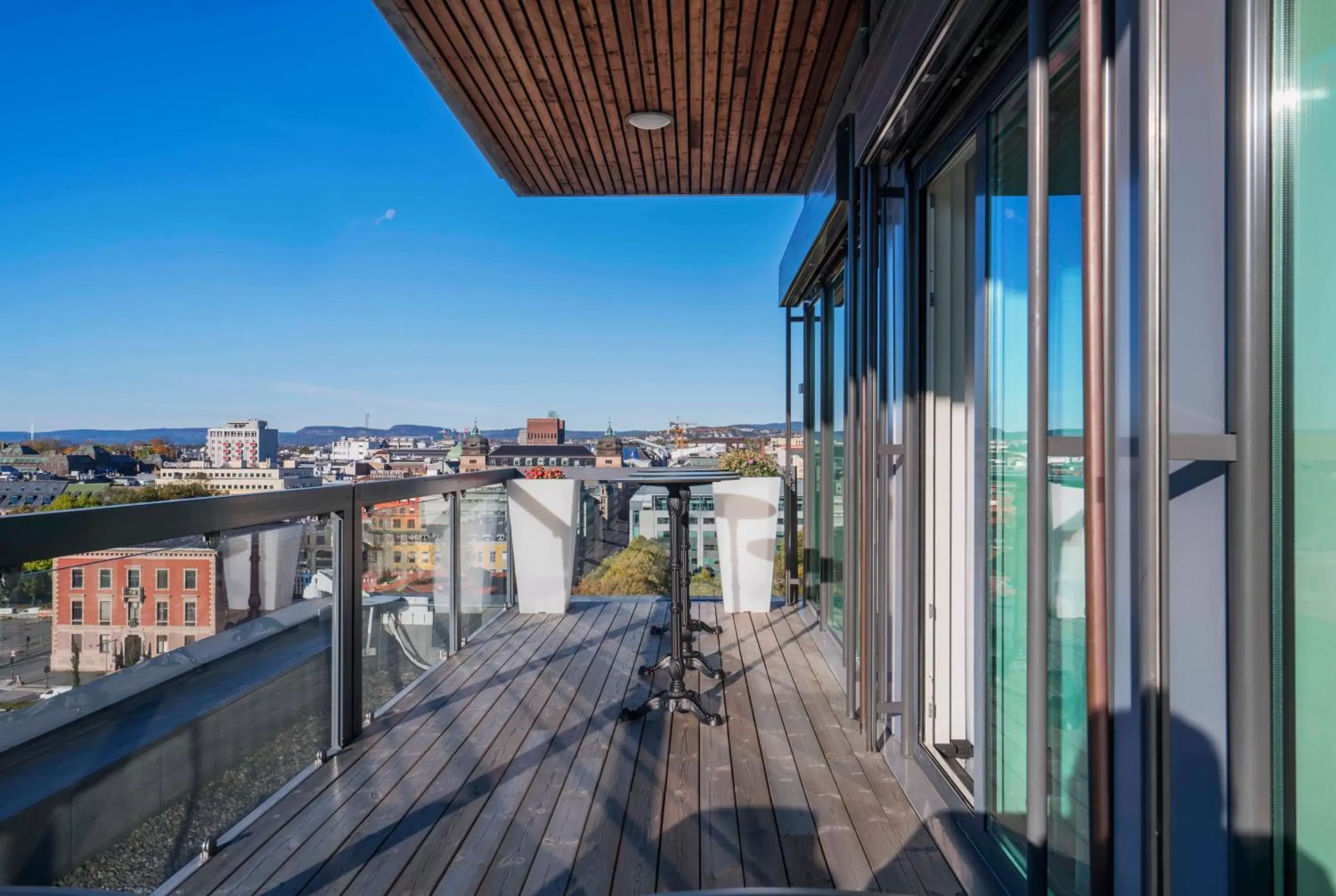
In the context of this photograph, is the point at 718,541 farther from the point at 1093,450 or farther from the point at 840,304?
the point at 1093,450

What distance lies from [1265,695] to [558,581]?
4.22 m

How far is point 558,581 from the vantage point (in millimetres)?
4855

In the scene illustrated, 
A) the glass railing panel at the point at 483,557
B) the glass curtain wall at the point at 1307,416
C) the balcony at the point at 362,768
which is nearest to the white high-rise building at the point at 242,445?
the glass railing panel at the point at 483,557

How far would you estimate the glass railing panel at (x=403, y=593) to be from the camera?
9.37ft

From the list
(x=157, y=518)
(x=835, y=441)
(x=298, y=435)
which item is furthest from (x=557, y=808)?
(x=298, y=435)

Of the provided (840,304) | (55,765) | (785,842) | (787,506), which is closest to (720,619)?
(787,506)

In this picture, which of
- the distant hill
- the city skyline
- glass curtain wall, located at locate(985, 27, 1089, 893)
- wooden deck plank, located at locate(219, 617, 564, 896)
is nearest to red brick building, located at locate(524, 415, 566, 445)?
the distant hill

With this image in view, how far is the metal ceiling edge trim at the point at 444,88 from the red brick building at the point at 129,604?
2.05m

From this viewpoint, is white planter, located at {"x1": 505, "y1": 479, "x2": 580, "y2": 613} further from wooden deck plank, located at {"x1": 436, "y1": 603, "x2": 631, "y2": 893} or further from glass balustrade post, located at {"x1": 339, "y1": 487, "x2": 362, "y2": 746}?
glass balustrade post, located at {"x1": 339, "y1": 487, "x2": 362, "y2": 746}

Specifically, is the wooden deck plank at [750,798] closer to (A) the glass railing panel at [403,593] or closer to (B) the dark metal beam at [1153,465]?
(B) the dark metal beam at [1153,465]

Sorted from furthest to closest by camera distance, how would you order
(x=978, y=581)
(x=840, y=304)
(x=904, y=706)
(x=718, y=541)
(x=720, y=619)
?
(x=718, y=541)
(x=720, y=619)
(x=840, y=304)
(x=904, y=706)
(x=978, y=581)

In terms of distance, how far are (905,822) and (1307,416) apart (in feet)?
5.27

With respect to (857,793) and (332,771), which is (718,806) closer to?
(857,793)

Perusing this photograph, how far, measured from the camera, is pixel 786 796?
2250mm
